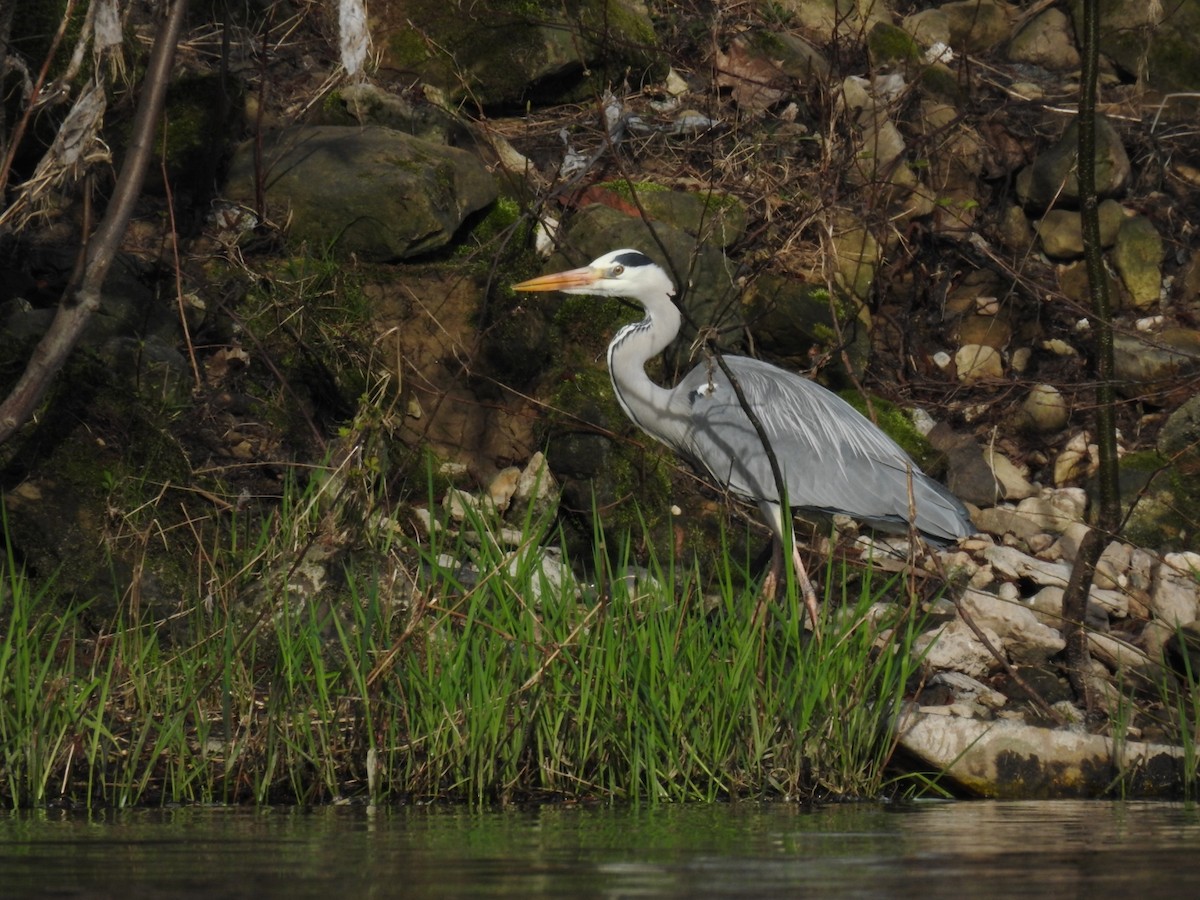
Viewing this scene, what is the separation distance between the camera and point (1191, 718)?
6219mm

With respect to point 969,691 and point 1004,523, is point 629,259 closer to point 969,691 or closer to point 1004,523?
point 969,691

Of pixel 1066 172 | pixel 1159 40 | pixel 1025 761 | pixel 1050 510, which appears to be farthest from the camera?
pixel 1159 40

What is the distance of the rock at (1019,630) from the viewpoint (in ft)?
23.1

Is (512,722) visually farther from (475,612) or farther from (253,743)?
(253,743)

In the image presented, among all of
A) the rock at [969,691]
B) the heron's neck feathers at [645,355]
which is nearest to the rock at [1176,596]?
Result: the rock at [969,691]

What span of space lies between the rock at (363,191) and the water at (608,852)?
4483 mm

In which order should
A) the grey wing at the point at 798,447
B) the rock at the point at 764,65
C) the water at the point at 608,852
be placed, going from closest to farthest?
1. the water at the point at 608,852
2. the grey wing at the point at 798,447
3. the rock at the point at 764,65

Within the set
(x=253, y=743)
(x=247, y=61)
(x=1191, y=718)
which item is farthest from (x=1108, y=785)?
(x=247, y=61)

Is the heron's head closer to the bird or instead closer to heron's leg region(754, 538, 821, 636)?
the bird

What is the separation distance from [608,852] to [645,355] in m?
4.21

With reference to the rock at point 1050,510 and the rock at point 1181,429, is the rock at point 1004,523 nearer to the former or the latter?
the rock at point 1050,510

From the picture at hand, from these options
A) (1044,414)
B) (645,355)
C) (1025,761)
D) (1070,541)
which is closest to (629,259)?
(645,355)

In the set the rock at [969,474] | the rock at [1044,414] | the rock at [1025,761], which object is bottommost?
the rock at [1025,761]

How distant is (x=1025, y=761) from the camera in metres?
5.29
